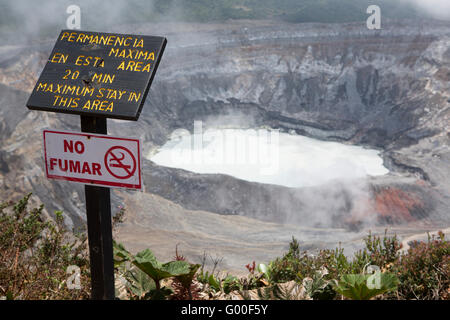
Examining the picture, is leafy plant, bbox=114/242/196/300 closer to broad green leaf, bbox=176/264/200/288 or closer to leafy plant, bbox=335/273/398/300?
broad green leaf, bbox=176/264/200/288

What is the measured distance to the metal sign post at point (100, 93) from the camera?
474 centimetres

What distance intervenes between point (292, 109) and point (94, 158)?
1893 inches

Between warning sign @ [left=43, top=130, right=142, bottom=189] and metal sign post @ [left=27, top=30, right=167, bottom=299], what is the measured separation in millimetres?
11

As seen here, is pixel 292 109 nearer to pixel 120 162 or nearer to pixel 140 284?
pixel 140 284

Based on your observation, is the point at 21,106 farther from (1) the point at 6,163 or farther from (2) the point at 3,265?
(2) the point at 3,265


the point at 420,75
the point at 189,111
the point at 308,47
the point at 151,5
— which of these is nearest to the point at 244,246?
the point at 189,111

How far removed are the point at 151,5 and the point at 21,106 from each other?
36.0 m

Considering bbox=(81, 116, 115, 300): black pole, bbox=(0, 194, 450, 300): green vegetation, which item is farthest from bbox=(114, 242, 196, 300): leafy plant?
bbox=(81, 116, 115, 300): black pole

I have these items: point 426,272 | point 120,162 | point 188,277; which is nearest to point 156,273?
point 188,277

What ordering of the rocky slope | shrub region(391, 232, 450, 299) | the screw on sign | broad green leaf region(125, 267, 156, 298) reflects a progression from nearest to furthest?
1. the screw on sign
2. shrub region(391, 232, 450, 299)
3. broad green leaf region(125, 267, 156, 298)
4. the rocky slope

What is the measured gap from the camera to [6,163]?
1121 inches

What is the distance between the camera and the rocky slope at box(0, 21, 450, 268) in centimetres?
2805

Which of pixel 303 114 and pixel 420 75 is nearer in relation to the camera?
pixel 420 75

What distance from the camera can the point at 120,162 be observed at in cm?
475
